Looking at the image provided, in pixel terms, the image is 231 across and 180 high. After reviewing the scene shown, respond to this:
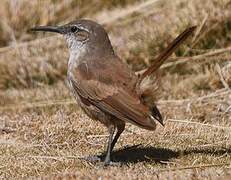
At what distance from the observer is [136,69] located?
348 inches

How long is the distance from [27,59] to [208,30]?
7.83ft

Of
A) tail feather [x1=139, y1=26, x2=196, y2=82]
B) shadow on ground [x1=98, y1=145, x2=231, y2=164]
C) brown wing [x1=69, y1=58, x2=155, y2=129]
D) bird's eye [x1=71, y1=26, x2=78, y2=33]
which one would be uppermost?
tail feather [x1=139, y1=26, x2=196, y2=82]

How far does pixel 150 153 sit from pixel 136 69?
337 cm

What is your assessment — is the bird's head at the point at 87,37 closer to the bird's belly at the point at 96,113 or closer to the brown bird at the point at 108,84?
the brown bird at the point at 108,84

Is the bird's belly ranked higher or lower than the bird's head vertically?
lower

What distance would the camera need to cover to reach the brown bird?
505cm

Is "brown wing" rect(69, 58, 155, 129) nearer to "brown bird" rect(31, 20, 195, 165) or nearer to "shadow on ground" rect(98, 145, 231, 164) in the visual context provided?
"brown bird" rect(31, 20, 195, 165)

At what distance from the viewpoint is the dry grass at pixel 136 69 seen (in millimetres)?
5285

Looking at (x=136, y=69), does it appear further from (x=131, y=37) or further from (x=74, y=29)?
(x=74, y=29)

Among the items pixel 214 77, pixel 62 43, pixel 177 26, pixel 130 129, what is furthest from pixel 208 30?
pixel 130 129

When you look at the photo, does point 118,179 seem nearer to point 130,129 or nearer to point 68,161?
point 68,161

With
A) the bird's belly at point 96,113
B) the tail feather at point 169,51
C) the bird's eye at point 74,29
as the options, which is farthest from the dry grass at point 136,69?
the bird's eye at point 74,29

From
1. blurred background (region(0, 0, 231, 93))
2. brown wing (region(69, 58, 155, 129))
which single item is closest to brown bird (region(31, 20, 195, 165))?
brown wing (region(69, 58, 155, 129))

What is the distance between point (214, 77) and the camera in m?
7.96
